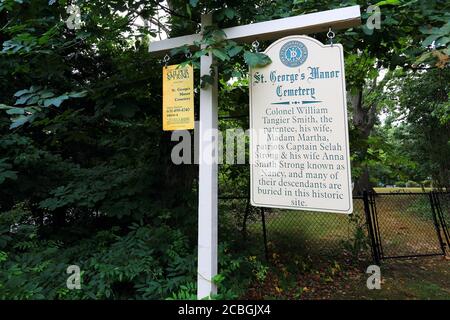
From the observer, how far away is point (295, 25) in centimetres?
242

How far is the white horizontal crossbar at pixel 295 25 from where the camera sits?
231 centimetres

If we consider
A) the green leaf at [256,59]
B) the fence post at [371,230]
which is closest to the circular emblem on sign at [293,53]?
the green leaf at [256,59]

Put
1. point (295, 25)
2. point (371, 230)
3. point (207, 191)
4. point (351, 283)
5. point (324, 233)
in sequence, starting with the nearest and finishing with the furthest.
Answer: point (295, 25)
point (207, 191)
point (351, 283)
point (371, 230)
point (324, 233)

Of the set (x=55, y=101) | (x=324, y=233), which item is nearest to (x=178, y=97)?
(x=55, y=101)

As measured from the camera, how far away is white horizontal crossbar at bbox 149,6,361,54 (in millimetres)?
2312

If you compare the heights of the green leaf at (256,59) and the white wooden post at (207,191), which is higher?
the green leaf at (256,59)

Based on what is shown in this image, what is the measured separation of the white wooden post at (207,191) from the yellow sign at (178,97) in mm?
115

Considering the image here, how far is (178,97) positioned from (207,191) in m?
0.82

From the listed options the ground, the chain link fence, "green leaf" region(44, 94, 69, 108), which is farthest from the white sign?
the chain link fence

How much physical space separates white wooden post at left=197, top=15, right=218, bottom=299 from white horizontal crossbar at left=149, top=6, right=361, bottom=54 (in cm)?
29

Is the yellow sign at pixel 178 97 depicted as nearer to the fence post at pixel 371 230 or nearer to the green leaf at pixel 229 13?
the green leaf at pixel 229 13

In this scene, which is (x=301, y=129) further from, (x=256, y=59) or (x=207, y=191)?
(x=207, y=191)

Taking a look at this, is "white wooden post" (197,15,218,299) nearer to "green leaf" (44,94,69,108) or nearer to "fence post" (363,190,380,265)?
"green leaf" (44,94,69,108)
